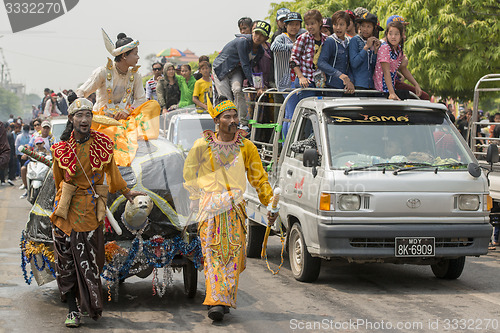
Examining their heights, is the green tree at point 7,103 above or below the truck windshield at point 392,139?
below

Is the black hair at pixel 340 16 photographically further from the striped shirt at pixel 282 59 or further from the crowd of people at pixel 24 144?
the crowd of people at pixel 24 144

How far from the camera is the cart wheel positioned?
841 centimetres

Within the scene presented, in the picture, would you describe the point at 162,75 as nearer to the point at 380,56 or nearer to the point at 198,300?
the point at 380,56

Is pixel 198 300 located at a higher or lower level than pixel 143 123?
lower

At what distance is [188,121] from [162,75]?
3.05 metres

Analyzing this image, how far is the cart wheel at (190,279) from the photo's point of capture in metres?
8.41

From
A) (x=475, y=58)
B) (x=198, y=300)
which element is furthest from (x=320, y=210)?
(x=475, y=58)

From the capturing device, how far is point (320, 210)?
29.5ft

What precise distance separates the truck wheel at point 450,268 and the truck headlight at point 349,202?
61.4 inches

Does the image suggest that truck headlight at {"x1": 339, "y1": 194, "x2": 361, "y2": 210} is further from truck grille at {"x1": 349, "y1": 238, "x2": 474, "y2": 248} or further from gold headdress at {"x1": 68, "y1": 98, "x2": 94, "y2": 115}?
gold headdress at {"x1": 68, "y1": 98, "x2": 94, "y2": 115}

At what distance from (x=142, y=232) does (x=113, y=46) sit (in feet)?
7.72

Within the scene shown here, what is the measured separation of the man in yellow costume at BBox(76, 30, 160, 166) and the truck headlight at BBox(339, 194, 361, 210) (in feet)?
7.18

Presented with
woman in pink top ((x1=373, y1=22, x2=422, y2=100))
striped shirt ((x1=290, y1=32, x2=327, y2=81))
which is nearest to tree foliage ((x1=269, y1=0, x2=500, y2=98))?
woman in pink top ((x1=373, y1=22, x2=422, y2=100))

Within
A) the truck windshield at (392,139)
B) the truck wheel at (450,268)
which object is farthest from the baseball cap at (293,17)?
the truck wheel at (450,268)
